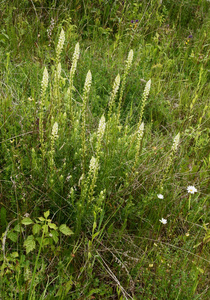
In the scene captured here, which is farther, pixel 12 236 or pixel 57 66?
pixel 57 66

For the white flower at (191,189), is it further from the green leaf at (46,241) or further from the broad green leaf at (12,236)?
the broad green leaf at (12,236)

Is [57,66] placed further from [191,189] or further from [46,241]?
[191,189]

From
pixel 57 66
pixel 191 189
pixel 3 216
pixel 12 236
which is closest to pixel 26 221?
pixel 12 236

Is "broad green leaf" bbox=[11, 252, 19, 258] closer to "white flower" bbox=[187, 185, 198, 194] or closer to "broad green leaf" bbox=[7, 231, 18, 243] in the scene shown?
"broad green leaf" bbox=[7, 231, 18, 243]

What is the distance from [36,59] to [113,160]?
6.09ft

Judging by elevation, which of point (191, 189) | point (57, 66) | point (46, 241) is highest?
point (57, 66)

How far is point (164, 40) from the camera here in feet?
13.9

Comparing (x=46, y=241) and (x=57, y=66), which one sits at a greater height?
(x=57, y=66)

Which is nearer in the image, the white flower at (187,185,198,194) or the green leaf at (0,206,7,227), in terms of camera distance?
the green leaf at (0,206,7,227)

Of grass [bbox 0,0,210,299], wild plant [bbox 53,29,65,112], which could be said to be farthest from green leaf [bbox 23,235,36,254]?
wild plant [bbox 53,29,65,112]

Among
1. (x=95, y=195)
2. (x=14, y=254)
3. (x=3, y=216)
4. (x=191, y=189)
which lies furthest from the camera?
(x=191, y=189)

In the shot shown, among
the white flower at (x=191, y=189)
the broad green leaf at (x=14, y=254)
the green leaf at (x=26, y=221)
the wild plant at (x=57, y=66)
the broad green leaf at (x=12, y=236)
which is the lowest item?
the white flower at (x=191, y=189)

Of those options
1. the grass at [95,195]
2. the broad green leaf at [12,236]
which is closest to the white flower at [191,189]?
the grass at [95,195]

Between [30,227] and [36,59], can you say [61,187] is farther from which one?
[36,59]
